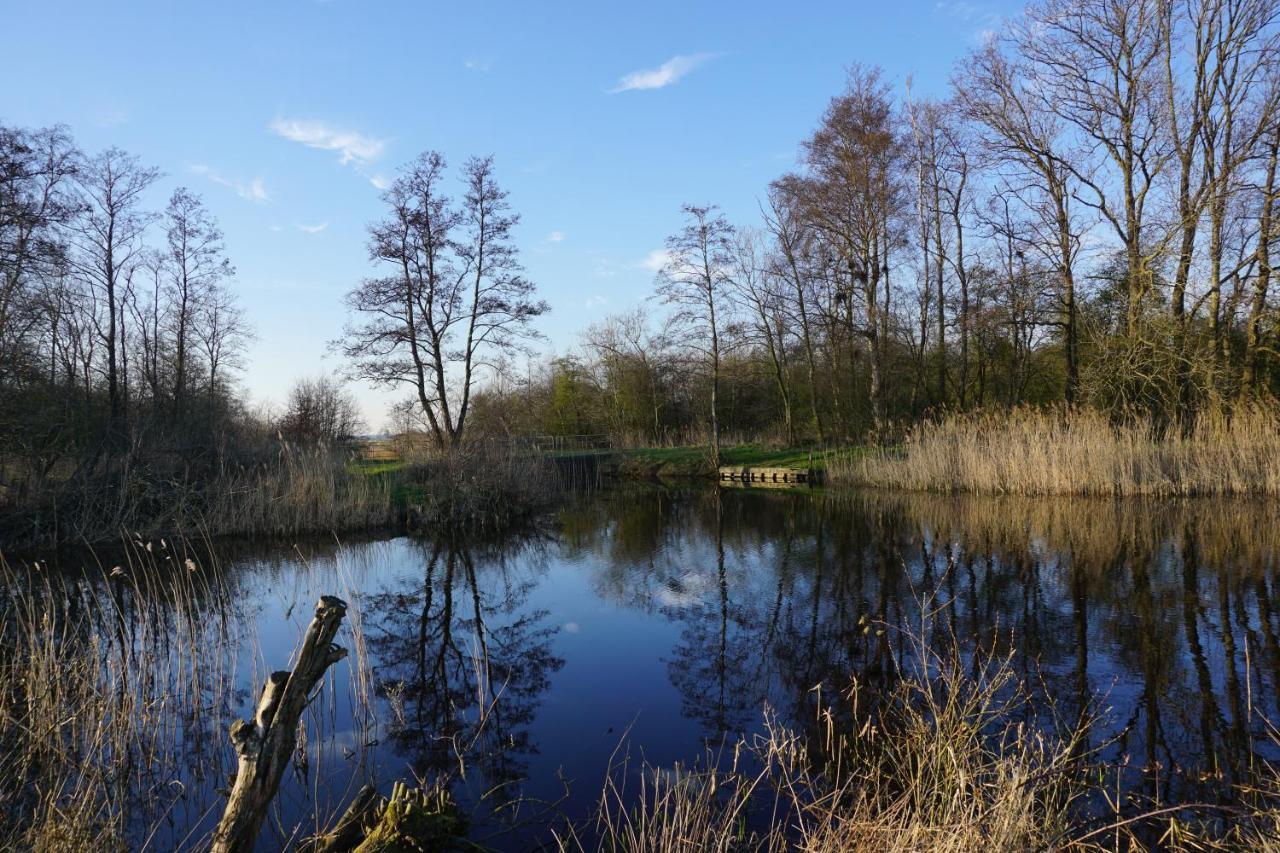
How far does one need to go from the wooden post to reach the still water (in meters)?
1.22

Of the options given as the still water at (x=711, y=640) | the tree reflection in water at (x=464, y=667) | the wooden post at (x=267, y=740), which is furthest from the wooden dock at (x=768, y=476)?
the wooden post at (x=267, y=740)

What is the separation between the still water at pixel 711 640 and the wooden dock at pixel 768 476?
792cm

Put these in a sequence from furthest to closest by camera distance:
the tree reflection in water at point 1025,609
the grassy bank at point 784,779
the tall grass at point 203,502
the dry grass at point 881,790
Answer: the tall grass at point 203,502
the tree reflection in water at point 1025,609
the grassy bank at point 784,779
the dry grass at point 881,790

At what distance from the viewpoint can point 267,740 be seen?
2236 mm

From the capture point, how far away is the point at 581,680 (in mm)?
5426

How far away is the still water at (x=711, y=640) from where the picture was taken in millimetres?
3828

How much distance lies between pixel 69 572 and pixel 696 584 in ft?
26.1

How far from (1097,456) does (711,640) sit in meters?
10.0

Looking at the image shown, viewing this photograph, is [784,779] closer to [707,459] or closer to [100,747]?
[100,747]

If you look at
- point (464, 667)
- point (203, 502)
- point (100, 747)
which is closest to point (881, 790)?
point (464, 667)

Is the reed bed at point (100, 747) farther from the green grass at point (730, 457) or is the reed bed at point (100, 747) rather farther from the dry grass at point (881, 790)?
the green grass at point (730, 457)

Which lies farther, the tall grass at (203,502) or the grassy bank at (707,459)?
the grassy bank at (707,459)

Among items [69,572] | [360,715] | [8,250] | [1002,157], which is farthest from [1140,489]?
[8,250]

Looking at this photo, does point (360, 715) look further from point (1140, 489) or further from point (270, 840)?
point (1140, 489)
